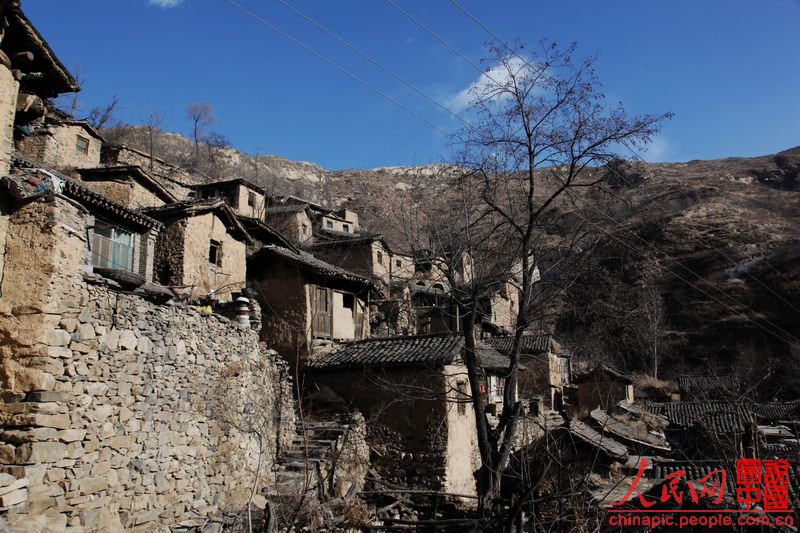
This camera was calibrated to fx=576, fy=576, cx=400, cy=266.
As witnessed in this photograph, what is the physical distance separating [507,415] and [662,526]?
3.29m

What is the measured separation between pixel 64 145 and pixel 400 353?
21881 mm

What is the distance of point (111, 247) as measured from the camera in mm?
16547

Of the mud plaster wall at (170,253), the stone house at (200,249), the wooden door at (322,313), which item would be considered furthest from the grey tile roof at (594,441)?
the mud plaster wall at (170,253)

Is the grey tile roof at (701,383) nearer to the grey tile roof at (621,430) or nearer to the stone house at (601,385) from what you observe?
the stone house at (601,385)

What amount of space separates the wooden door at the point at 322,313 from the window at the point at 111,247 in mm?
5799

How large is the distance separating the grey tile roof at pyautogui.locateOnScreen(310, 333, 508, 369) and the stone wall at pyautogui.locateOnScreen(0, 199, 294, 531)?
5606 millimetres

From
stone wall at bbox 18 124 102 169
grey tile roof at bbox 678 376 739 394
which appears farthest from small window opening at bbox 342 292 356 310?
grey tile roof at bbox 678 376 739 394

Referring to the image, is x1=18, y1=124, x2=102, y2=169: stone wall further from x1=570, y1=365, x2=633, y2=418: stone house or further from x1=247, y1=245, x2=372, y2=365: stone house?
x1=570, y1=365, x2=633, y2=418: stone house

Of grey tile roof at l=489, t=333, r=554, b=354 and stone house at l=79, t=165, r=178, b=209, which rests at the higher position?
stone house at l=79, t=165, r=178, b=209

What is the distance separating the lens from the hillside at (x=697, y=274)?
1885 inches

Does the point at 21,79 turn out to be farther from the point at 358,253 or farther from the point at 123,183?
the point at 358,253

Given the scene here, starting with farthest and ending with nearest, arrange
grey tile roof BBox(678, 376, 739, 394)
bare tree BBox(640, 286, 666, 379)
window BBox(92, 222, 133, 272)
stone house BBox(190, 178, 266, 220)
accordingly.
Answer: bare tree BBox(640, 286, 666, 379)
grey tile roof BBox(678, 376, 739, 394)
stone house BBox(190, 178, 266, 220)
window BBox(92, 222, 133, 272)

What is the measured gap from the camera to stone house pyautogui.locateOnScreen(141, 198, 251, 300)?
19.8 metres

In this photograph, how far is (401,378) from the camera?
17.0m
